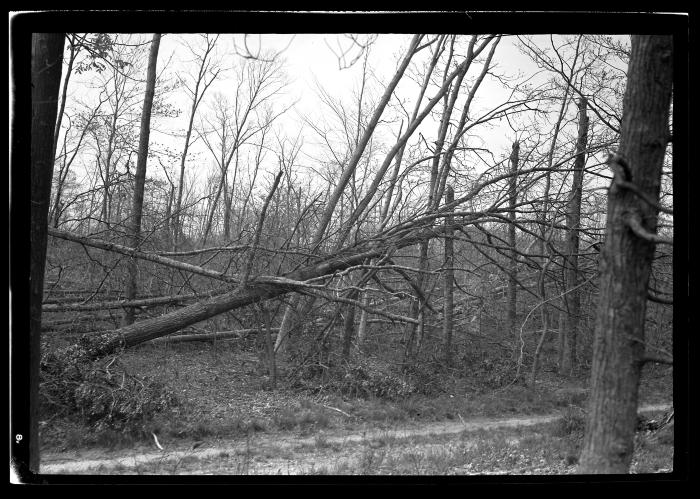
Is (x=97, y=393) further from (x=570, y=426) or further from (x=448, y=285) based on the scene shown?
(x=570, y=426)

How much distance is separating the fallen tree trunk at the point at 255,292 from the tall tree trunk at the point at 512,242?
45.2 inches

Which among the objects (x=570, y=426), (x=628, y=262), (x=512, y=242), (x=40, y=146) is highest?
(x=40, y=146)

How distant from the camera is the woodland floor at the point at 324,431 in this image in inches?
221

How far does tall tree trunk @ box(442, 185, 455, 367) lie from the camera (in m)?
8.48

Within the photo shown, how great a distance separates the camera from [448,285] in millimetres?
9445

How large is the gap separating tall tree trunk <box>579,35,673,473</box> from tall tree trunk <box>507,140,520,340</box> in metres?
4.39

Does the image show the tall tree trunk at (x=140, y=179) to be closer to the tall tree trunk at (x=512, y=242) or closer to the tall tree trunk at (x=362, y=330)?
the tall tree trunk at (x=362, y=330)

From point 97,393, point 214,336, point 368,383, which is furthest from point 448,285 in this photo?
point 97,393

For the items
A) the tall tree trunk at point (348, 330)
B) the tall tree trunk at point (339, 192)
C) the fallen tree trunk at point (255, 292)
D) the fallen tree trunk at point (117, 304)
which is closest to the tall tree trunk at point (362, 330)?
the tall tree trunk at point (348, 330)

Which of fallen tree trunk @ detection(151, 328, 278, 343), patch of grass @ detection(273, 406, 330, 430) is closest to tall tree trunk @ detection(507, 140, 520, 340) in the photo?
patch of grass @ detection(273, 406, 330, 430)

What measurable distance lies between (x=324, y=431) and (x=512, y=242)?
392 centimetres

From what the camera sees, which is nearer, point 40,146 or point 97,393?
point 40,146
